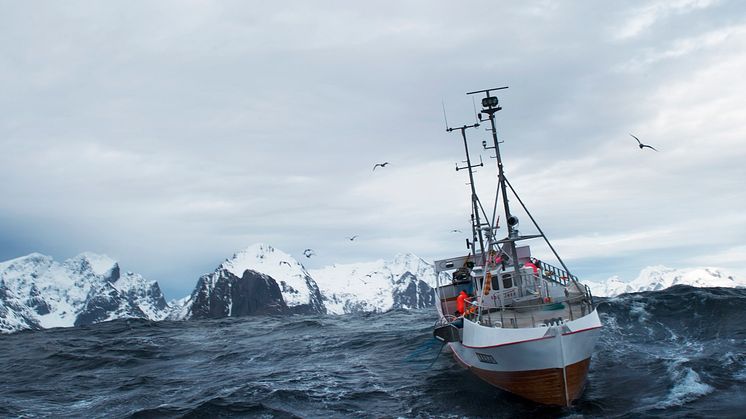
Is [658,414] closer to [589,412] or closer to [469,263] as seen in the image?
[589,412]

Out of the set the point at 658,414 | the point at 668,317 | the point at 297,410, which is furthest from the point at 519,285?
the point at 668,317

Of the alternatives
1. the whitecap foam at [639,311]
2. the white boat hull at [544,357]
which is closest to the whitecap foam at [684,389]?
the white boat hull at [544,357]

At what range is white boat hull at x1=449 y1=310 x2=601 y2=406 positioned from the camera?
66.0 ft

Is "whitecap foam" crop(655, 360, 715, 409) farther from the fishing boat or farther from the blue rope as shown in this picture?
the blue rope

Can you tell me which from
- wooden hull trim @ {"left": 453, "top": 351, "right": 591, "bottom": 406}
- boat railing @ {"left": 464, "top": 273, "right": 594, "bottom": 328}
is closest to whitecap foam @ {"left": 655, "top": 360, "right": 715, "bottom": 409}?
wooden hull trim @ {"left": 453, "top": 351, "right": 591, "bottom": 406}

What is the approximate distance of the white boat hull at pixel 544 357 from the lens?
20125mm

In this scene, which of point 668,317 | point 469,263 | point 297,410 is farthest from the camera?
point 668,317

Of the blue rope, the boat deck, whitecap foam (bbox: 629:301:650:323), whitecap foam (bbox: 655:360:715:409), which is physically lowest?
whitecap foam (bbox: 655:360:715:409)

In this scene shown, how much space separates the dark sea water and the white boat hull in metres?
0.73

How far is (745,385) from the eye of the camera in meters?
21.8

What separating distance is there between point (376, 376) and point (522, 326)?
34.5 ft

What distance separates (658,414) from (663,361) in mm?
8656

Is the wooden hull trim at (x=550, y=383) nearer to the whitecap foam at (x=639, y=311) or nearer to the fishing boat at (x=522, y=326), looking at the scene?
the fishing boat at (x=522, y=326)

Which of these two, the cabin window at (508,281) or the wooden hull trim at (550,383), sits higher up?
the cabin window at (508,281)
